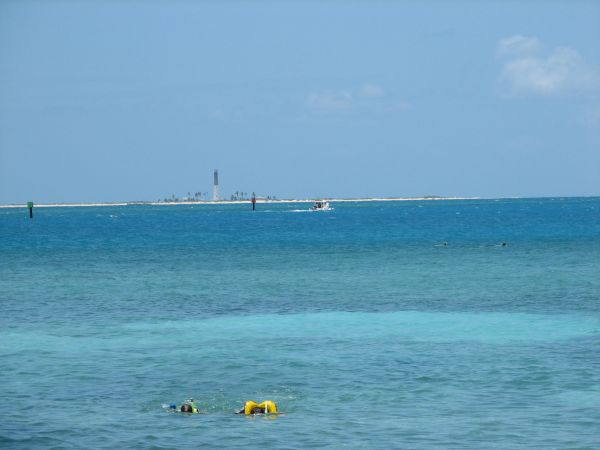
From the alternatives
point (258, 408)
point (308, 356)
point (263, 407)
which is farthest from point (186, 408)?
point (308, 356)

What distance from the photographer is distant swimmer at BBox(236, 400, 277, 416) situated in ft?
72.9

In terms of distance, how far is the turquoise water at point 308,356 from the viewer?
2106 centimetres

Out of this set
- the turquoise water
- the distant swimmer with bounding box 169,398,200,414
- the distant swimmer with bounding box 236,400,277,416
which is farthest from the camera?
the distant swimmer with bounding box 169,398,200,414

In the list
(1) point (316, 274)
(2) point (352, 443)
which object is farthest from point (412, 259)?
(2) point (352, 443)

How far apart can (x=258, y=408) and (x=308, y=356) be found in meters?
7.58

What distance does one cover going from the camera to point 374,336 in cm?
3347

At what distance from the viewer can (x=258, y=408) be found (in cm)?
2225

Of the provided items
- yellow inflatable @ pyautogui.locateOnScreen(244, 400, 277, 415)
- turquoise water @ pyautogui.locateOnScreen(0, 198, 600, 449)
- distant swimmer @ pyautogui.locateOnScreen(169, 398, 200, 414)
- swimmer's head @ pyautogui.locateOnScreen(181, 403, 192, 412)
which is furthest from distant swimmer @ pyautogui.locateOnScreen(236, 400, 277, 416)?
swimmer's head @ pyautogui.locateOnScreen(181, 403, 192, 412)

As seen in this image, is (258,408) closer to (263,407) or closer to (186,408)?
(263,407)

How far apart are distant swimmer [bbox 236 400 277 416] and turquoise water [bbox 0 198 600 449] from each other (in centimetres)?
41

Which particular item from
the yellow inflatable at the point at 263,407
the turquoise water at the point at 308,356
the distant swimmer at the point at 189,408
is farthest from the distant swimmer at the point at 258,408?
the distant swimmer at the point at 189,408

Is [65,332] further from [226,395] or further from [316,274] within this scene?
[316,274]

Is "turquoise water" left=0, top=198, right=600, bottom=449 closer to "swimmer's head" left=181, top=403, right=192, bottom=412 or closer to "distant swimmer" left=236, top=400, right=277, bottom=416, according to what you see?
"swimmer's head" left=181, top=403, right=192, bottom=412

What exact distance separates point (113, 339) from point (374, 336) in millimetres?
9475
